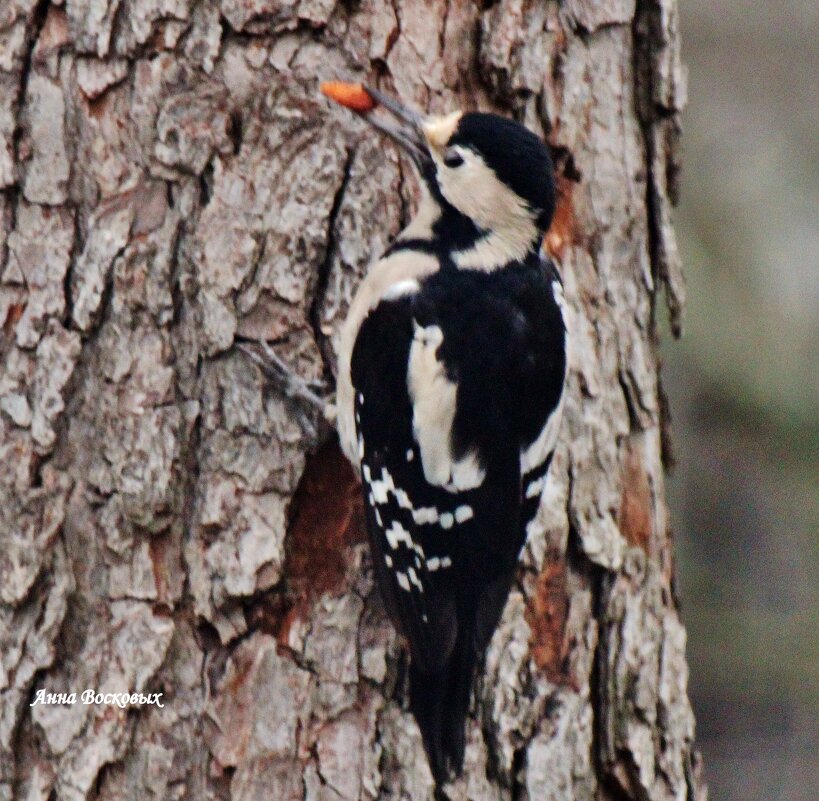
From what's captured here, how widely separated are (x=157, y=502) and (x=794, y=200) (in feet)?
14.3

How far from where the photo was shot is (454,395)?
9.89ft

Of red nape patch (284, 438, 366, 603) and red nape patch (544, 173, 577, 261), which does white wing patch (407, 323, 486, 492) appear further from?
red nape patch (544, 173, 577, 261)

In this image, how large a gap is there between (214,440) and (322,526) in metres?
0.32

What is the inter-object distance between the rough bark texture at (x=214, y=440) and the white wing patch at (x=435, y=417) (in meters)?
0.21

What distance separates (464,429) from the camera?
3002mm

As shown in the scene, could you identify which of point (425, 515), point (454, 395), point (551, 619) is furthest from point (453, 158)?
point (551, 619)

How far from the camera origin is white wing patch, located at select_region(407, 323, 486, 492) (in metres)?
3.01

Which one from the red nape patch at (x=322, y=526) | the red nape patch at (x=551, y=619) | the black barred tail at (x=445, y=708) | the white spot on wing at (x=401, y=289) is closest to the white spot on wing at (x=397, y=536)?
the red nape patch at (x=322, y=526)

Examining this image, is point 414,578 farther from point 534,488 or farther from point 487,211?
point 487,211

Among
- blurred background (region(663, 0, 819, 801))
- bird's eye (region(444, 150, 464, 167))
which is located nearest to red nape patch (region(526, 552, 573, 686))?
bird's eye (region(444, 150, 464, 167))

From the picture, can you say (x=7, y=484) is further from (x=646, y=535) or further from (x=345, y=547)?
(x=646, y=535)

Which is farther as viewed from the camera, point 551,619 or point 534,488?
point 551,619

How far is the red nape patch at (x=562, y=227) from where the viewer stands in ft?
10.7

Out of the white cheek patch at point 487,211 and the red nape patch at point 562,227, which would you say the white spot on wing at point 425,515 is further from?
the red nape patch at point 562,227
